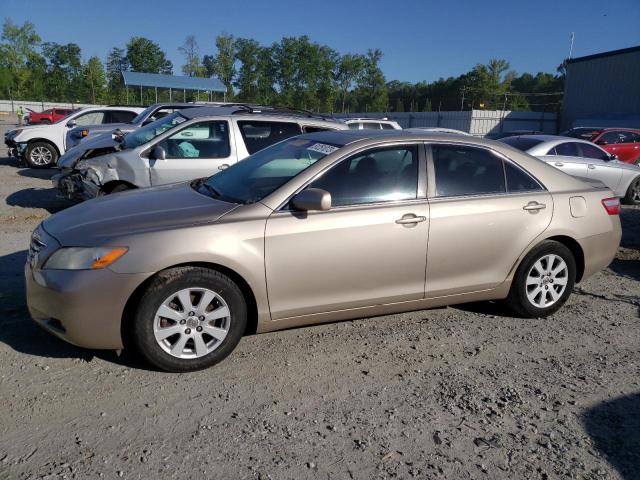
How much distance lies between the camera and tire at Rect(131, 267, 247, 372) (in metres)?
3.44

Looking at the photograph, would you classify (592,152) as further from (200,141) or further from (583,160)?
(200,141)

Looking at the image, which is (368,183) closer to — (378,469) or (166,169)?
(378,469)

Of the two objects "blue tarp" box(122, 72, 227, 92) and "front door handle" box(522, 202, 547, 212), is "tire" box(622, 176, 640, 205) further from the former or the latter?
"blue tarp" box(122, 72, 227, 92)

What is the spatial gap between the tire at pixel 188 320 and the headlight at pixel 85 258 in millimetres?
289

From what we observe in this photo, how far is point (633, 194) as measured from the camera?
1202 centimetres

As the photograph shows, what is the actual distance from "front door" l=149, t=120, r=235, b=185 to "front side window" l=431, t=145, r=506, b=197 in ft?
13.0

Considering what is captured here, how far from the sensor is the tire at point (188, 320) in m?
3.44

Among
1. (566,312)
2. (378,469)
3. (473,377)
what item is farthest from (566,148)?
(378,469)

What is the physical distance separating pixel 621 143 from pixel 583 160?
6241 millimetres

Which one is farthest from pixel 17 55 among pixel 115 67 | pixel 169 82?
pixel 169 82

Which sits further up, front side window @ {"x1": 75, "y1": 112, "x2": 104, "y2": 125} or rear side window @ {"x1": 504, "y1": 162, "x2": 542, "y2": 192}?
front side window @ {"x1": 75, "y1": 112, "x2": 104, "y2": 125}

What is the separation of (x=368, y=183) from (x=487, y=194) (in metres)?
1.07

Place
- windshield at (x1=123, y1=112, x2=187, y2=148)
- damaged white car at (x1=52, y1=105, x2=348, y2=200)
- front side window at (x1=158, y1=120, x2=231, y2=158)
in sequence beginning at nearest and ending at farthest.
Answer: damaged white car at (x1=52, y1=105, x2=348, y2=200)
front side window at (x1=158, y1=120, x2=231, y2=158)
windshield at (x1=123, y1=112, x2=187, y2=148)

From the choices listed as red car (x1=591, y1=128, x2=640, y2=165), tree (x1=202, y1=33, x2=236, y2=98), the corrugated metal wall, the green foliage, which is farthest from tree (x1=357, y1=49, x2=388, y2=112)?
red car (x1=591, y1=128, x2=640, y2=165)
